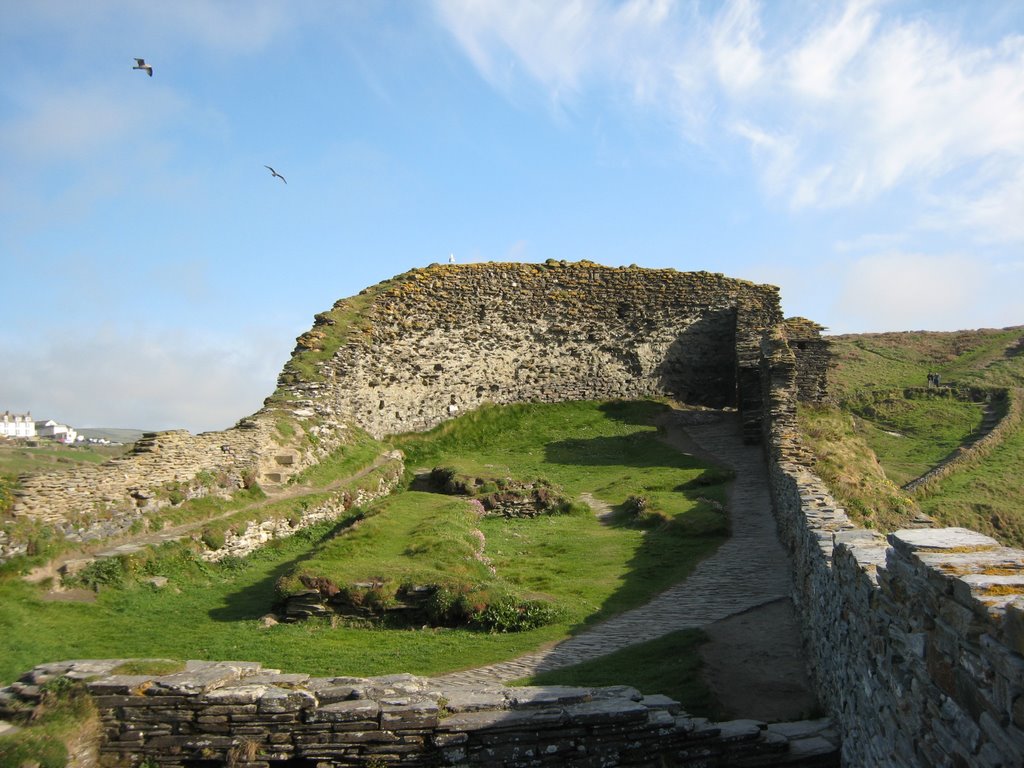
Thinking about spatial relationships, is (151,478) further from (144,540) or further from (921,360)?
(921,360)

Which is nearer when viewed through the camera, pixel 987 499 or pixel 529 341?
pixel 987 499

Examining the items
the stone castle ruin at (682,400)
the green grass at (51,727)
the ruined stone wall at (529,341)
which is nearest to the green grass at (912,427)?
the stone castle ruin at (682,400)

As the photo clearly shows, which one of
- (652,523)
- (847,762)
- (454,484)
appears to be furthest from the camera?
(454,484)

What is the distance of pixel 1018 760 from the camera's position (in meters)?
3.63

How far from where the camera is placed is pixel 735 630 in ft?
37.0

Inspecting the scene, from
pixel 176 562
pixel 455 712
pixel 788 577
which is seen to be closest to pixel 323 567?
pixel 176 562

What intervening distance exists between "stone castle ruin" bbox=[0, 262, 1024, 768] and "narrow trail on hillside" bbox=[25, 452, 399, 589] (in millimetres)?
339

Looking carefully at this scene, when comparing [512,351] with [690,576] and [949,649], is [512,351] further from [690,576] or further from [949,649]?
[949,649]

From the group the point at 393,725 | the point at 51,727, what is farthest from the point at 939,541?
the point at 51,727

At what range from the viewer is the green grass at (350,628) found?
11.1 meters

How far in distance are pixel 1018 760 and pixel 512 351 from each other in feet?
89.5

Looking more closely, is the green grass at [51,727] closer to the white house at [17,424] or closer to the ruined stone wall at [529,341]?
the ruined stone wall at [529,341]

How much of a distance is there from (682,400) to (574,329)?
492 cm

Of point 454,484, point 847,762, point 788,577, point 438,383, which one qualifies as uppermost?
point 438,383
